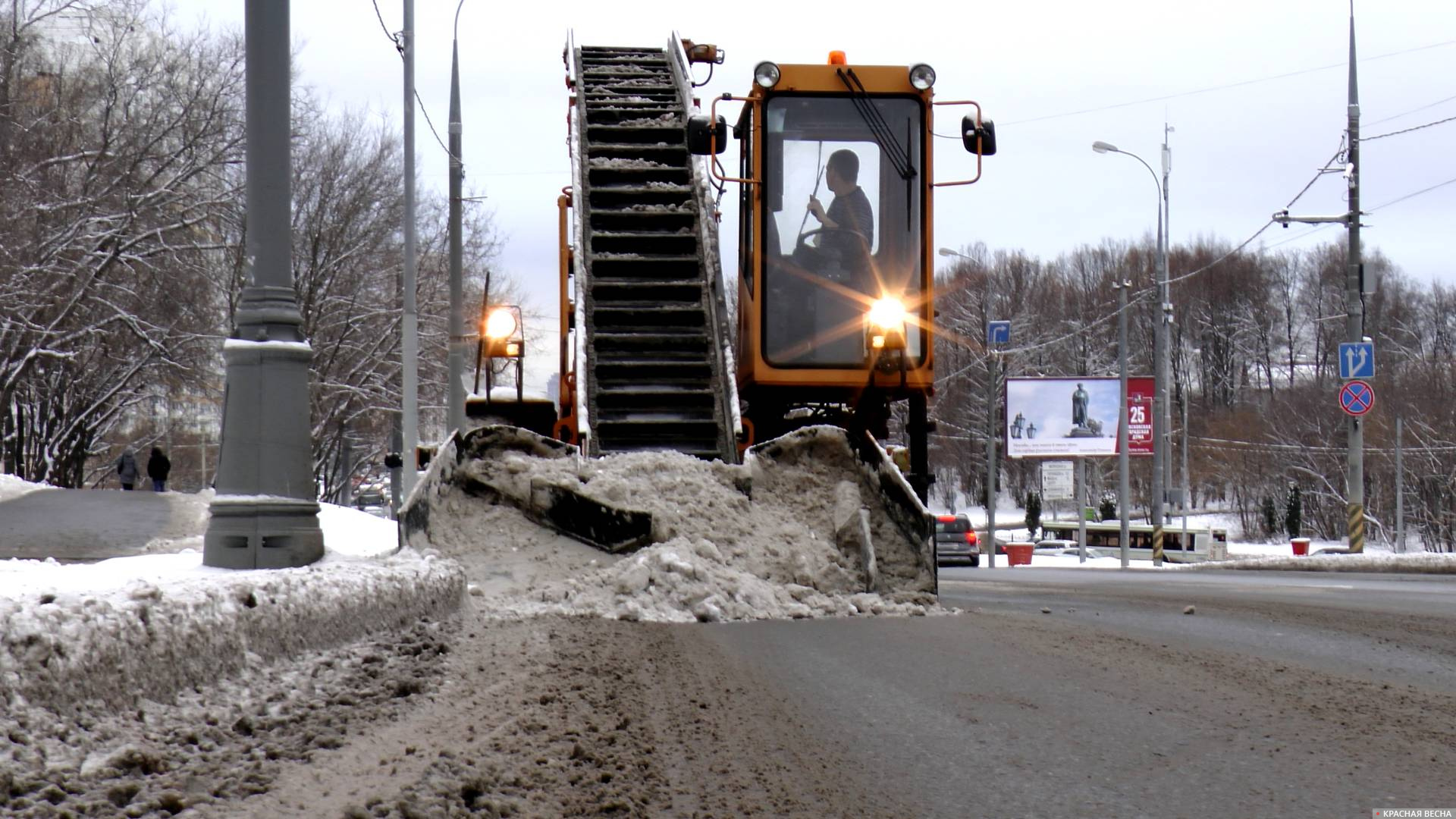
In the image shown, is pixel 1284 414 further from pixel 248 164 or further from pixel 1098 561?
pixel 248 164

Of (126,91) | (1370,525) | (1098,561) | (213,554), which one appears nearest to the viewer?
(213,554)

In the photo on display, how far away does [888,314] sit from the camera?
1217cm

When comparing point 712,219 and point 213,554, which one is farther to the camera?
point 712,219

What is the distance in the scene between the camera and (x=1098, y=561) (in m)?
47.0

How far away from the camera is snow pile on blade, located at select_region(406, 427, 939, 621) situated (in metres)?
9.55

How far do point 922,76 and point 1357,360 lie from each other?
21238mm

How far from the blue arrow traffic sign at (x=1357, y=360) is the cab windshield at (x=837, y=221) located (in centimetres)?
2076

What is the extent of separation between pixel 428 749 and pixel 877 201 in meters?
8.27

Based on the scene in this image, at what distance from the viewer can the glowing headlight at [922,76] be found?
12156mm

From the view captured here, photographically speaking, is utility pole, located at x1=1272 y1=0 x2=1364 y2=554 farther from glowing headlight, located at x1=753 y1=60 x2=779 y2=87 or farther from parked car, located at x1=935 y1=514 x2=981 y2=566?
glowing headlight, located at x1=753 y1=60 x2=779 y2=87

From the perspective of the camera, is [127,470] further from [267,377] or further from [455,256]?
[267,377]

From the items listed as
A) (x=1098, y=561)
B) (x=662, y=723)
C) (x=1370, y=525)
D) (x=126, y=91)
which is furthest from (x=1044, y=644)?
(x=1370, y=525)

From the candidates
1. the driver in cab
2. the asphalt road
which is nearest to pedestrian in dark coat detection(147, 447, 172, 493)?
the driver in cab

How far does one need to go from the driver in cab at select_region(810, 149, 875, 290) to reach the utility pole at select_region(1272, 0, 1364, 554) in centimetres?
2111
